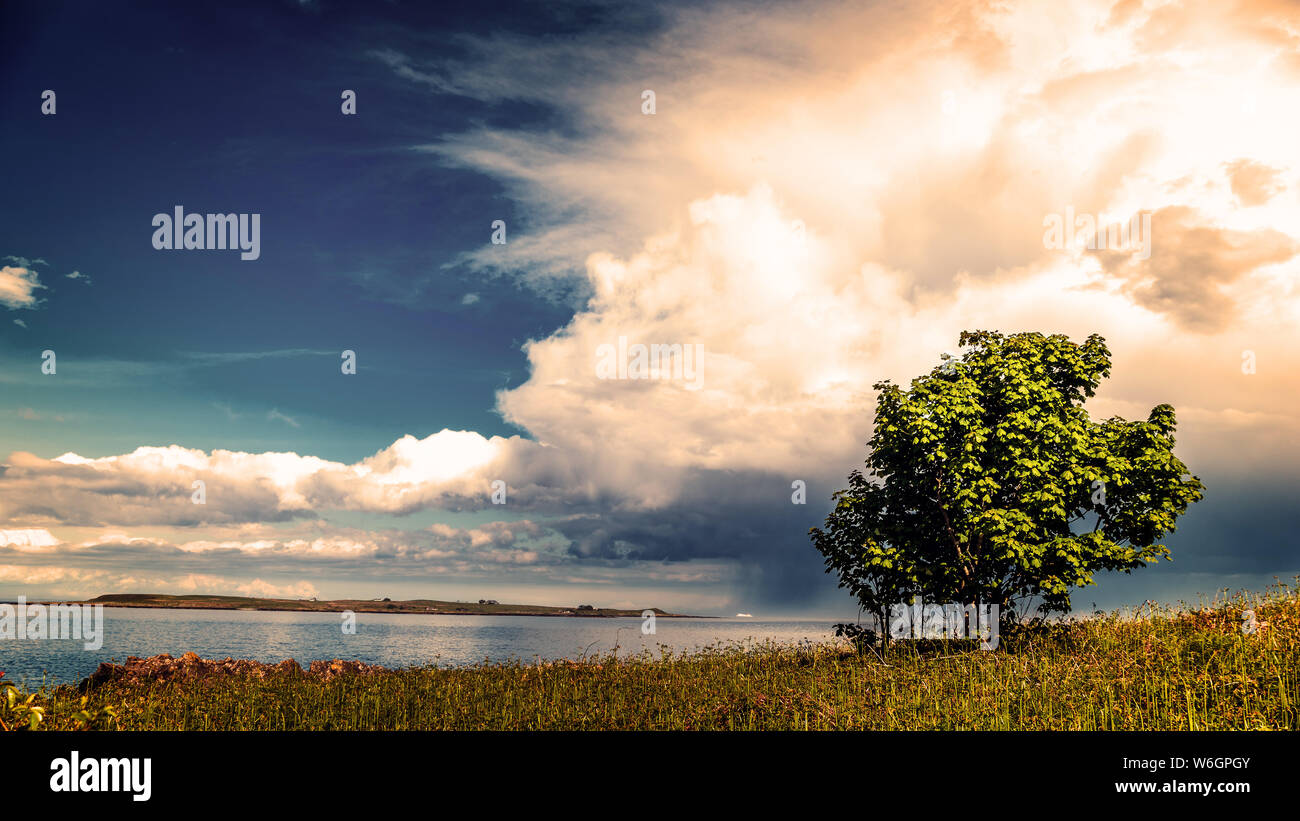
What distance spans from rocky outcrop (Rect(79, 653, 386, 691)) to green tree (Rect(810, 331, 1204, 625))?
59.7 feet

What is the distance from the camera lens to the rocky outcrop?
78.6 ft

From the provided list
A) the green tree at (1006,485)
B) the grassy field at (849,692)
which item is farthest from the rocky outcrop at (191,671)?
the green tree at (1006,485)

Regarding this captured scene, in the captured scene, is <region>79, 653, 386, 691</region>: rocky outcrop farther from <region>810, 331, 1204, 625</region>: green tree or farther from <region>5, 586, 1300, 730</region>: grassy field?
<region>810, 331, 1204, 625</region>: green tree

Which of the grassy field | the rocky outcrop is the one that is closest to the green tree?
the grassy field

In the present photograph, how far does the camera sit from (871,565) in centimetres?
2269

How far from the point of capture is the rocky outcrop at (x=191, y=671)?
Result: 24.0 m

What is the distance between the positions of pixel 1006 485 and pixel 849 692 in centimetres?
991

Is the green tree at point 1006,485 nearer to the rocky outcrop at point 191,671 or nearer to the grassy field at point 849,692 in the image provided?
the grassy field at point 849,692
